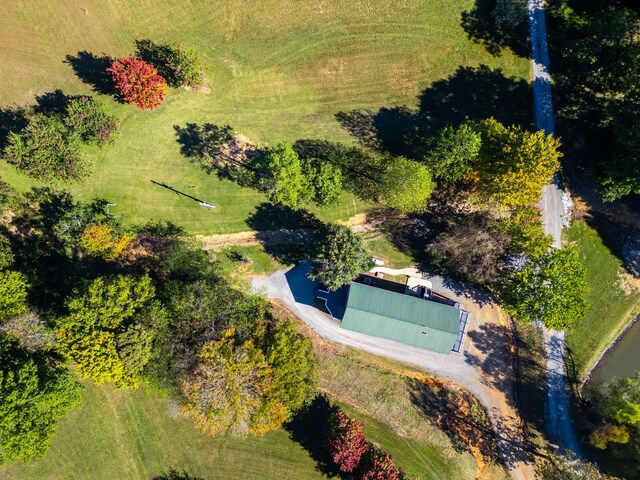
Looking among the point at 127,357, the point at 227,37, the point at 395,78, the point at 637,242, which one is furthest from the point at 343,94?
the point at 637,242

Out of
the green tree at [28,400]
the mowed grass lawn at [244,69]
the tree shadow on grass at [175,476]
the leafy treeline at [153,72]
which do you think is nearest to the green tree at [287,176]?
the mowed grass lawn at [244,69]

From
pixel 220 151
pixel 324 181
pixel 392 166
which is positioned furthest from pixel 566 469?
pixel 220 151

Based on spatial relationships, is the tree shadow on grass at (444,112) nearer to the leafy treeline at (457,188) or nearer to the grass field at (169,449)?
the leafy treeline at (457,188)

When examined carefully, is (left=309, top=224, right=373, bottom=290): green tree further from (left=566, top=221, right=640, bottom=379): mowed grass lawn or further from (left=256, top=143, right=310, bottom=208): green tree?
(left=566, top=221, right=640, bottom=379): mowed grass lawn

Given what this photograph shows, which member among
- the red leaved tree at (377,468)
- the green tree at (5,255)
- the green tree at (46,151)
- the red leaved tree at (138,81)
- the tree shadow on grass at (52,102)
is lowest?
the red leaved tree at (377,468)

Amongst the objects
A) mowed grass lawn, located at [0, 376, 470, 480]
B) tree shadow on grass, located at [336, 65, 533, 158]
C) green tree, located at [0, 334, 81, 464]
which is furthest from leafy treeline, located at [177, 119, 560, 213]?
mowed grass lawn, located at [0, 376, 470, 480]

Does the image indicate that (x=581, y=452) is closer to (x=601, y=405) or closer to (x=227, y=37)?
(x=601, y=405)
